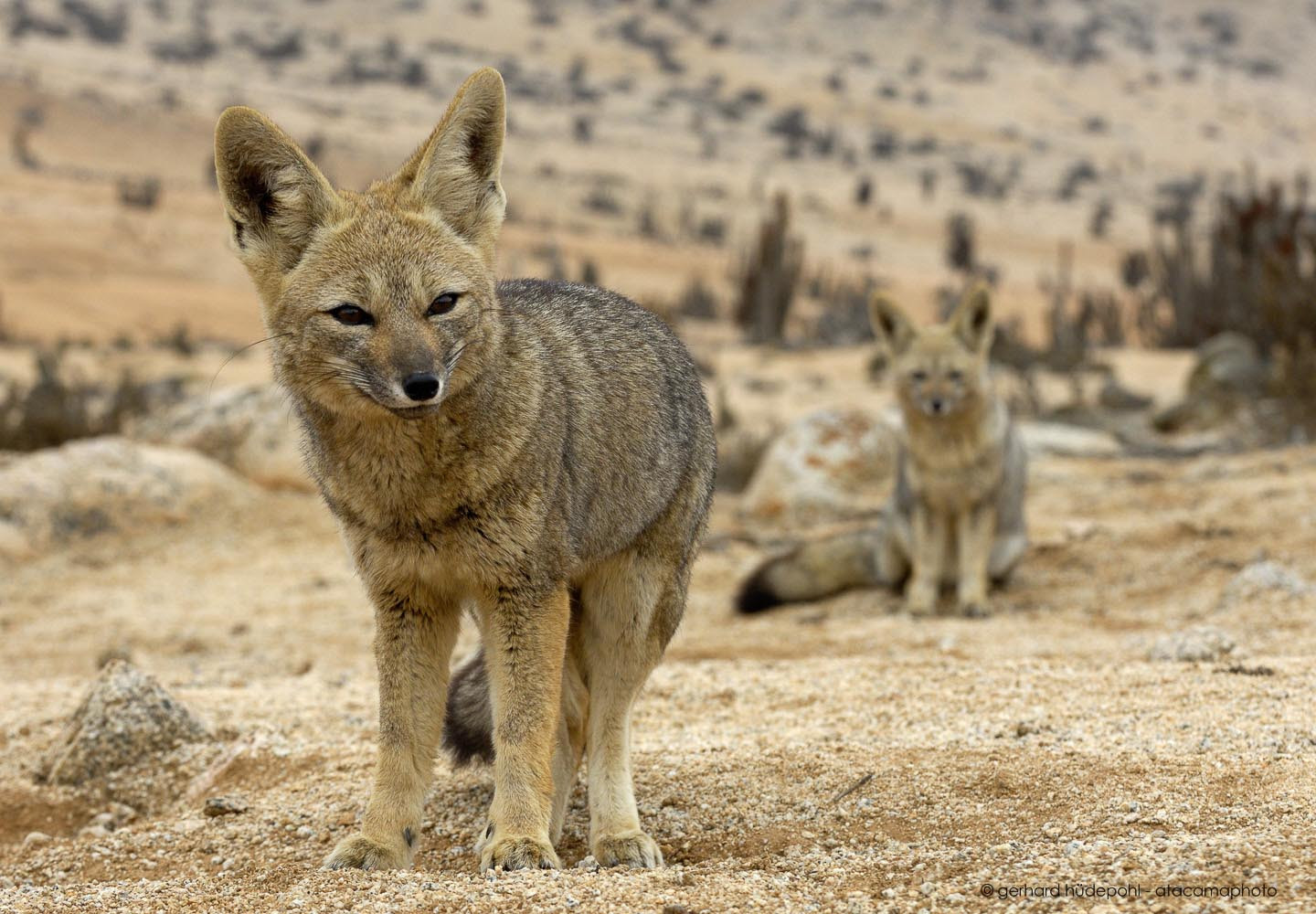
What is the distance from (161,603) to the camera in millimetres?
8031

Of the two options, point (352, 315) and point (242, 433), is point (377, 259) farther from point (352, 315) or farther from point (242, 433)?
point (242, 433)

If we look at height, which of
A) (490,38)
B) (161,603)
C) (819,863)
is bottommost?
(161,603)

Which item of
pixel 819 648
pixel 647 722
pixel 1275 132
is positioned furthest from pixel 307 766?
pixel 1275 132

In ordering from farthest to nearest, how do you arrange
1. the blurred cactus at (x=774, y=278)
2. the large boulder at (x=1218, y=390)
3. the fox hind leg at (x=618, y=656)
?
the blurred cactus at (x=774, y=278), the large boulder at (x=1218, y=390), the fox hind leg at (x=618, y=656)

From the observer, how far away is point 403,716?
3.44m

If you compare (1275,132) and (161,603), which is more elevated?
(1275,132)

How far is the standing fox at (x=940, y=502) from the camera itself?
7.53 meters

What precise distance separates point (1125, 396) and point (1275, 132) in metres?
33.9

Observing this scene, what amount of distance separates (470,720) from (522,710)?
756 millimetres

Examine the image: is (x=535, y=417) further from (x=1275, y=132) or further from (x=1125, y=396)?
(x=1275, y=132)

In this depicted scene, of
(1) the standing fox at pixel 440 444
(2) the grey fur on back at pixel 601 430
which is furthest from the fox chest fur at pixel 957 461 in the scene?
(1) the standing fox at pixel 440 444

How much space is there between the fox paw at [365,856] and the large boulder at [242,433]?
21.4ft

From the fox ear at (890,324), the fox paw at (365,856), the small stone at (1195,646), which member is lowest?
the small stone at (1195,646)

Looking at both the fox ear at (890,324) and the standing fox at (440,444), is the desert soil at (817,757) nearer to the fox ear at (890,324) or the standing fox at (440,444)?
the standing fox at (440,444)
